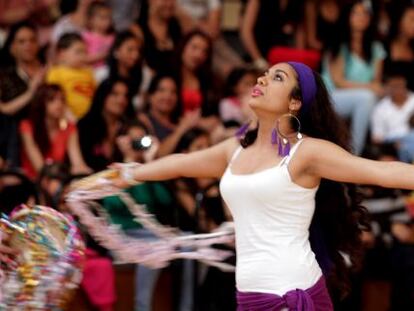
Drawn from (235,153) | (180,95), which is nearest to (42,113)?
(180,95)

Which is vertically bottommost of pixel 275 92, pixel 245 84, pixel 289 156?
pixel 245 84

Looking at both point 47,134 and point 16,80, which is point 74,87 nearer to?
point 16,80

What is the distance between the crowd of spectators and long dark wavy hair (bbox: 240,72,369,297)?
1519mm

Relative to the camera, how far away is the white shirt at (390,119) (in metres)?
10.8

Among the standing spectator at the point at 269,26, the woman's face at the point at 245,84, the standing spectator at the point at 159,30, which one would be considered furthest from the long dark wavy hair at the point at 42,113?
the standing spectator at the point at 269,26

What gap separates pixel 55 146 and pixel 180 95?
1.45 metres

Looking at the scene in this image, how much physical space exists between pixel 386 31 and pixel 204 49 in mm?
2386

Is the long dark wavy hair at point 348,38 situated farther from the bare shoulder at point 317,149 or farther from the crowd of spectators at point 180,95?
the bare shoulder at point 317,149

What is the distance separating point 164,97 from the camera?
32.7 feet

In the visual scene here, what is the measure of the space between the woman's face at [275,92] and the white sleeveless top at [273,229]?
22cm

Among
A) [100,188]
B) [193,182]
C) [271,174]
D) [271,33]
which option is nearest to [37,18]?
[271,33]

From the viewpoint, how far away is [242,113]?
10.3m

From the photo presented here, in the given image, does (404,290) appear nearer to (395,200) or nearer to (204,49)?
(395,200)

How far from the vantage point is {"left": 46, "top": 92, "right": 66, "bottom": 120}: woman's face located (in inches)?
366
